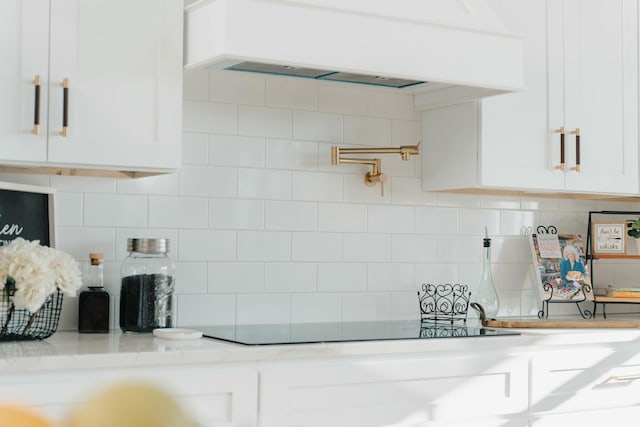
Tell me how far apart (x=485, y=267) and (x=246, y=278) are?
3.18 feet

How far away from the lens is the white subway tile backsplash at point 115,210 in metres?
2.86

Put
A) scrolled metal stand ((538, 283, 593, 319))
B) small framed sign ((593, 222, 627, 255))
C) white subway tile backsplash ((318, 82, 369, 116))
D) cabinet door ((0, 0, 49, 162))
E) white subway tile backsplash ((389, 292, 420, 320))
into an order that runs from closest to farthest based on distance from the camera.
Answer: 1. cabinet door ((0, 0, 49, 162))
2. white subway tile backsplash ((318, 82, 369, 116))
3. white subway tile backsplash ((389, 292, 420, 320))
4. scrolled metal stand ((538, 283, 593, 319))
5. small framed sign ((593, 222, 627, 255))

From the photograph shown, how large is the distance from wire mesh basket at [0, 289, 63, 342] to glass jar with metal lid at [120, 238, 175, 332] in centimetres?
25

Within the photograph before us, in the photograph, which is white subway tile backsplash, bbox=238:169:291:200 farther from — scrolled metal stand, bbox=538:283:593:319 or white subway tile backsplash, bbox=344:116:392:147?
scrolled metal stand, bbox=538:283:593:319

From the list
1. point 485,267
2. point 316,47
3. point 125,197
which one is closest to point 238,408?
point 125,197

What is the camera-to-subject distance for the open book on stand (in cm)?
364

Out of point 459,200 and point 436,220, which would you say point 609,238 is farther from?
point 436,220

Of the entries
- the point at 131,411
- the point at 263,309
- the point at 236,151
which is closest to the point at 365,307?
the point at 263,309

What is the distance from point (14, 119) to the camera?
94.6 inches

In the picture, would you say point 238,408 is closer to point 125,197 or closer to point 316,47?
point 125,197

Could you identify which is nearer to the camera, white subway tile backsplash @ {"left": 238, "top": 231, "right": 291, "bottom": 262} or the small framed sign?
white subway tile backsplash @ {"left": 238, "top": 231, "right": 291, "bottom": 262}

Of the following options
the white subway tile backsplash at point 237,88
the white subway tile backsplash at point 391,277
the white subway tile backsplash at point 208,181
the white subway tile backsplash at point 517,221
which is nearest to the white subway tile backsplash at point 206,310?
the white subway tile backsplash at point 208,181

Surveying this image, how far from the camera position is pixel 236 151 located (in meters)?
3.10

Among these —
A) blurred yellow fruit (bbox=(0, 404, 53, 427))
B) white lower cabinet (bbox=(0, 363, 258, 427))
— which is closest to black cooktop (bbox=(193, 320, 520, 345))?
white lower cabinet (bbox=(0, 363, 258, 427))
